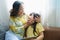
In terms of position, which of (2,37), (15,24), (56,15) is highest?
(56,15)

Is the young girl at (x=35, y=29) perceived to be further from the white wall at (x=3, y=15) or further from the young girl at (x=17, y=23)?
the white wall at (x=3, y=15)

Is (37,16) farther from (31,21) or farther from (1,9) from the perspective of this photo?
(1,9)

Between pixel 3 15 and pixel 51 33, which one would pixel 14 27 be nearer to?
pixel 3 15

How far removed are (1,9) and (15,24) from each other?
372 millimetres

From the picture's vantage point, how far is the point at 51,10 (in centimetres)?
202

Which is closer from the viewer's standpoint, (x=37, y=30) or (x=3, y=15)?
(x=37, y=30)

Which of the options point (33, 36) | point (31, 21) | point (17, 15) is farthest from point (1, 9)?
point (33, 36)

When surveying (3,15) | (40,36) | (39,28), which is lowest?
(40,36)

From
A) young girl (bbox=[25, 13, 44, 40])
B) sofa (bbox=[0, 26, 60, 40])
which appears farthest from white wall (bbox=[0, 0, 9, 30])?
young girl (bbox=[25, 13, 44, 40])

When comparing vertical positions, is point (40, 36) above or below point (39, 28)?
below

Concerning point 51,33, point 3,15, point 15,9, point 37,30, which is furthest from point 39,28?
point 3,15

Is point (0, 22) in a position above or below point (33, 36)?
above

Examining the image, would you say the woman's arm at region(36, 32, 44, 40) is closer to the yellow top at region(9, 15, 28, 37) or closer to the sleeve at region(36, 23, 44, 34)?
the sleeve at region(36, 23, 44, 34)

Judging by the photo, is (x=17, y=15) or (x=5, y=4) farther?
(x=5, y=4)
